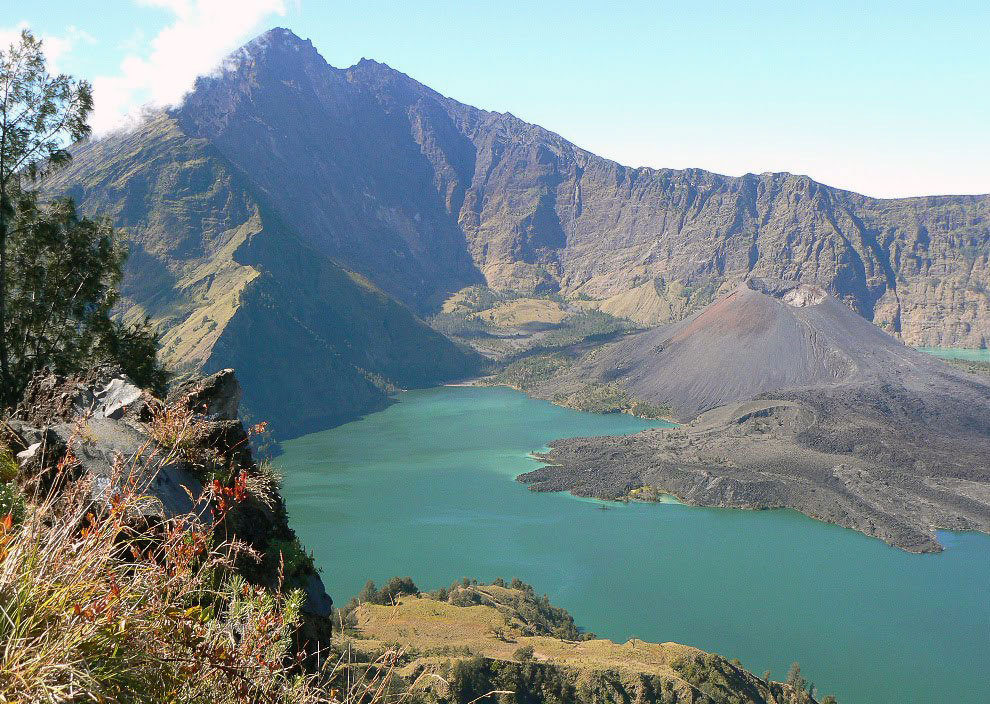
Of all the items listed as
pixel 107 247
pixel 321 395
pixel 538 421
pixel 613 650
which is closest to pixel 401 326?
pixel 321 395

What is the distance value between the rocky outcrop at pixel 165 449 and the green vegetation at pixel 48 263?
6.23 metres

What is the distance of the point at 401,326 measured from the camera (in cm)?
15862

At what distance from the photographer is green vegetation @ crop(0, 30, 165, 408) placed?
14461 millimetres

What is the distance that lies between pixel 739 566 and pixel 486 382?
94.4 m

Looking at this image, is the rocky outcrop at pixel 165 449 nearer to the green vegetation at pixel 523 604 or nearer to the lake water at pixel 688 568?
the green vegetation at pixel 523 604

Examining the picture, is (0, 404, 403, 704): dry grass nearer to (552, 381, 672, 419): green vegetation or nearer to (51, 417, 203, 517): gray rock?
(51, 417, 203, 517): gray rock

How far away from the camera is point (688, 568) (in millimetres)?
54406

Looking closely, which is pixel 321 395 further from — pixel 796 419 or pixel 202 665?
pixel 202 665

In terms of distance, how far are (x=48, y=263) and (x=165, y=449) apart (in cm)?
1155

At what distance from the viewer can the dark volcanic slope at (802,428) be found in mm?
69688

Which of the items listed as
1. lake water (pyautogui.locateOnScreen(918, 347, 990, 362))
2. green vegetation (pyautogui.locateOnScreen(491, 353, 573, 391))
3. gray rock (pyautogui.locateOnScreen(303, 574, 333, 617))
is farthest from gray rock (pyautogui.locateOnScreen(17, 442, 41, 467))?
lake water (pyautogui.locateOnScreen(918, 347, 990, 362))

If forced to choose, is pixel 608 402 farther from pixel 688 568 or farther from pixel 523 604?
pixel 523 604

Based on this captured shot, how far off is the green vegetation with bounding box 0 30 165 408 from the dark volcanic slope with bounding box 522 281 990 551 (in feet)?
203

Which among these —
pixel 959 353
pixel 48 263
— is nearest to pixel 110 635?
pixel 48 263
